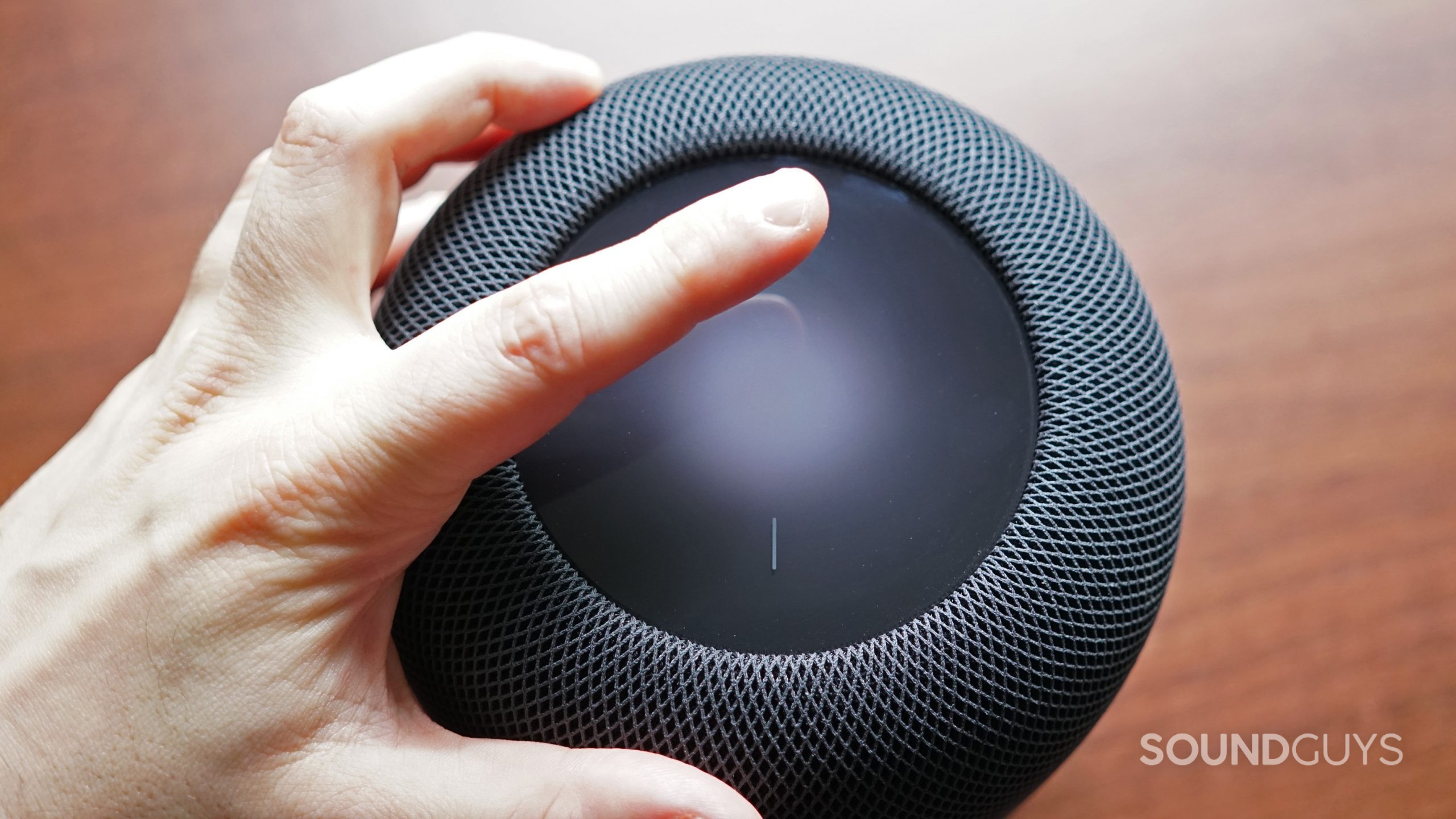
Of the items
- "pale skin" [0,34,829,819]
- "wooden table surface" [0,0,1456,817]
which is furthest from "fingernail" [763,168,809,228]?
"wooden table surface" [0,0,1456,817]

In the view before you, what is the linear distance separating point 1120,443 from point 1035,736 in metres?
0.13

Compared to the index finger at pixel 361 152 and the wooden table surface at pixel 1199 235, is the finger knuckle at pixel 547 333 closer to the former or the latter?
the index finger at pixel 361 152

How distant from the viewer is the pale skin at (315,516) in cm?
35

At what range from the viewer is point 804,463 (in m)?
0.42

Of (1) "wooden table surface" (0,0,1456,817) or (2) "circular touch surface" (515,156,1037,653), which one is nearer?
(2) "circular touch surface" (515,156,1037,653)

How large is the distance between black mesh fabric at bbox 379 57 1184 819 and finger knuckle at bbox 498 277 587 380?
0.28ft

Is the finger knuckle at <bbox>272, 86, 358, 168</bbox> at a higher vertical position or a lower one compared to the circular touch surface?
higher

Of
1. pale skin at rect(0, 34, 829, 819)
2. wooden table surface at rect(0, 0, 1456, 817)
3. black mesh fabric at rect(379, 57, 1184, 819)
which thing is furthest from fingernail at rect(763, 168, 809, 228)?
wooden table surface at rect(0, 0, 1456, 817)

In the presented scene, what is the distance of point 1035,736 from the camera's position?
405mm

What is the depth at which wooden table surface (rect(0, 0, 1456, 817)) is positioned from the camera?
650mm

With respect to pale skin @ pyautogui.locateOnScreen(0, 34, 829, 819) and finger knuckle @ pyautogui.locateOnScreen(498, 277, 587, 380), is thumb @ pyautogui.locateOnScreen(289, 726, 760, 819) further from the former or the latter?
finger knuckle @ pyautogui.locateOnScreen(498, 277, 587, 380)

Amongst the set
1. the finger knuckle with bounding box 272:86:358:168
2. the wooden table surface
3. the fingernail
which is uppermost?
the finger knuckle with bounding box 272:86:358:168

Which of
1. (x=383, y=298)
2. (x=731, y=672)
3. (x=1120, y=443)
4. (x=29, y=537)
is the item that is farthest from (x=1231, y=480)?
(x=29, y=537)

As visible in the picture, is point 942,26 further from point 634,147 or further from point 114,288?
point 114,288
